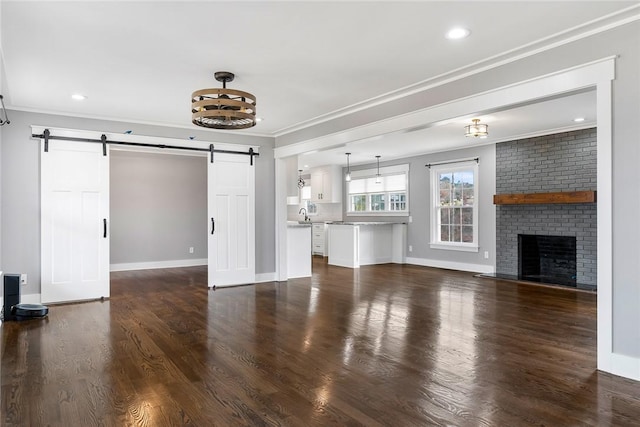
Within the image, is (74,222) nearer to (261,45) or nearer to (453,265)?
(261,45)

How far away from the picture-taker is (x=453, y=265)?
8.71 m

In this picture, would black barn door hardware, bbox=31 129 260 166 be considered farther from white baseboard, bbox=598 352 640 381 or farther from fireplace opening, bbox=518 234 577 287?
white baseboard, bbox=598 352 640 381

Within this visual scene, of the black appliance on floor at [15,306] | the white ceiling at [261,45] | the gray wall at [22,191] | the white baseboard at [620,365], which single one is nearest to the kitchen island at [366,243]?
the white ceiling at [261,45]

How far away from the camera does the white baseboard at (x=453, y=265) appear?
321 inches

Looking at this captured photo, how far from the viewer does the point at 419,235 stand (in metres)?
9.48

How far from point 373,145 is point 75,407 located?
6.67 meters

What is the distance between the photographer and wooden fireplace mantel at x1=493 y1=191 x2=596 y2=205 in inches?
254

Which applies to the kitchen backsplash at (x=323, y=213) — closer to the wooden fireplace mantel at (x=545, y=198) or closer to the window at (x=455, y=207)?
the window at (x=455, y=207)

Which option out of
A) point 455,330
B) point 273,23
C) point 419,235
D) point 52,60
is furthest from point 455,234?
point 52,60

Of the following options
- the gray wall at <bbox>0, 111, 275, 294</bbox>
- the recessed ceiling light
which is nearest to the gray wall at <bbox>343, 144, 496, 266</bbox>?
the recessed ceiling light

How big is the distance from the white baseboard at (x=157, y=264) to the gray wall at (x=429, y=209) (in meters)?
4.47

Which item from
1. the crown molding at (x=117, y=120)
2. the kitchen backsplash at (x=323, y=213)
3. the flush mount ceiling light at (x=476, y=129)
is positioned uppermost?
the crown molding at (x=117, y=120)

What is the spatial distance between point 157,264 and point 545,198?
760cm

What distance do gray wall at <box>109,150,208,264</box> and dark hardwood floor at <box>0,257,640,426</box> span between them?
343 cm
